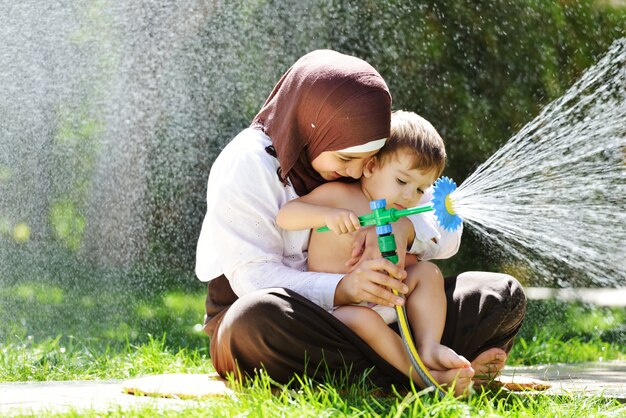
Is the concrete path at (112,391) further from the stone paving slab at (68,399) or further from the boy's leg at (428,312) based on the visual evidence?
the boy's leg at (428,312)

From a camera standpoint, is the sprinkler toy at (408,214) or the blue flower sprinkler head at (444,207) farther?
the blue flower sprinkler head at (444,207)

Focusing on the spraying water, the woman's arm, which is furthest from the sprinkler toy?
the spraying water

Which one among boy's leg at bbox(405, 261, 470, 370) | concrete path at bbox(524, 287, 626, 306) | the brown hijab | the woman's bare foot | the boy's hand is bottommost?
concrete path at bbox(524, 287, 626, 306)

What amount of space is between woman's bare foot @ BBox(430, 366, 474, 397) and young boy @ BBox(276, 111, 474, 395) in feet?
0.12

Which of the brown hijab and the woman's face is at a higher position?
the brown hijab

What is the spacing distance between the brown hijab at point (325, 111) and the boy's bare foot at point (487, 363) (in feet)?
2.39

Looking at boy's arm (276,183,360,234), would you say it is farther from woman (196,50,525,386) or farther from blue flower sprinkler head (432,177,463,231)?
blue flower sprinkler head (432,177,463,231)

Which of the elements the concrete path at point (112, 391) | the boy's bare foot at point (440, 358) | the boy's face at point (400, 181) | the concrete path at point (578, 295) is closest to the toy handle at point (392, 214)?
the boy's face at point (400, 181)

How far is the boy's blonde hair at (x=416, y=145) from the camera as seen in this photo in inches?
116

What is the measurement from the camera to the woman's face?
294 cm

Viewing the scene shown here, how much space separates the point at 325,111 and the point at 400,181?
0.97ft

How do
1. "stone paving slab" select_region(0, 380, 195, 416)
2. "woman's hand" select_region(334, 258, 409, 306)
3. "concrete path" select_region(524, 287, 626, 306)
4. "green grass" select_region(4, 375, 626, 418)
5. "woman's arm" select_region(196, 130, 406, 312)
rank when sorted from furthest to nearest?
"concrete path" select_region(524, 287, 626, 306) < "woman's arm" select_region(196, 130, 406, 312) < "woman's hand" select_region(334, 258, 409, 306) < "stone paving slab" select_region(0, 380, 195, 416) < "green grass" select_region(4, 375, 626, 418)

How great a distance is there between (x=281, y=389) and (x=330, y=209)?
509mm

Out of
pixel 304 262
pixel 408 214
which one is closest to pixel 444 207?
pixel 408 214
